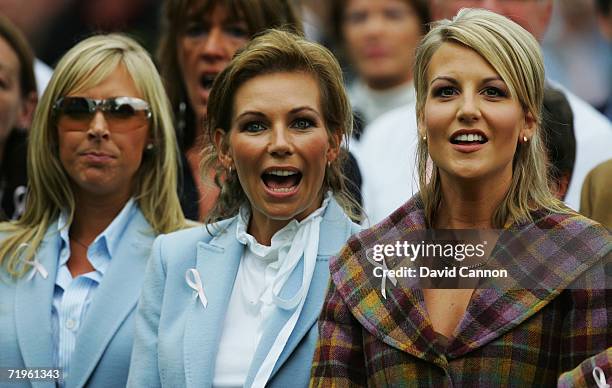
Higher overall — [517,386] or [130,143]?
[130,143]

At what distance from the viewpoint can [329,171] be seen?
4.15m

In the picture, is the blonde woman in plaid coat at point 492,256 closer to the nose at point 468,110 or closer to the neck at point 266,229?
the nose at point 468,110

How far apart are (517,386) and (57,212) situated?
85.6 inches

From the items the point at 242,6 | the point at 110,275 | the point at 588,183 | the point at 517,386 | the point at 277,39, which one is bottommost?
the point at 517,386

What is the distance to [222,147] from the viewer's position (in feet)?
13.7

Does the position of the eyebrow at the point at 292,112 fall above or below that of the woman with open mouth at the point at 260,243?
above

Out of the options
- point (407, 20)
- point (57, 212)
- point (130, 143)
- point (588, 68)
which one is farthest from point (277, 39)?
point (588, 68)

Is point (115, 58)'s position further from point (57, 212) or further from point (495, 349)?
point (495, 349)

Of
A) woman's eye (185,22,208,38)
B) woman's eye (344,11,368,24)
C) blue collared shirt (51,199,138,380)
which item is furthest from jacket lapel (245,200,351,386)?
woman's eye (344,11,368,24)

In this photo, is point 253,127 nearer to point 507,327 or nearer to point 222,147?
point 222,147

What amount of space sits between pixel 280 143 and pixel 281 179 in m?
0.13

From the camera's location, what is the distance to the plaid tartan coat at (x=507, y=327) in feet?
10.4

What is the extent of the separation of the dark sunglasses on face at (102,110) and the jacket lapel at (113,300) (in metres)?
0.39

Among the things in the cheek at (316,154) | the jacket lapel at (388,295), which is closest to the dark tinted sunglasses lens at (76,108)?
the cheek at (316,154)
